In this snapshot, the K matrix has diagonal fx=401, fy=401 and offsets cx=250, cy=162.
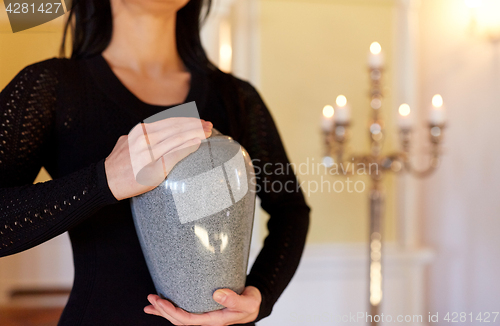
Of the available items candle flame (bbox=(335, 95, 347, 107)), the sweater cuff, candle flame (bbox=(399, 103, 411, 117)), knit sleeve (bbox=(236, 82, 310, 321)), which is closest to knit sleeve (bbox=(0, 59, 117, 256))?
the sweater cuff

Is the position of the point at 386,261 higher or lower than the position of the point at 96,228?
lower

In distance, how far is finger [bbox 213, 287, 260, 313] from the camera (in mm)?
400

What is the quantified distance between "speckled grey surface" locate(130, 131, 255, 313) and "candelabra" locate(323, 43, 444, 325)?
0.73 meters

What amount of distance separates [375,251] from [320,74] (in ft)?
2.23

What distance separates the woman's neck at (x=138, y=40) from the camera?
60 cm

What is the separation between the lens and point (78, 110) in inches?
20.1

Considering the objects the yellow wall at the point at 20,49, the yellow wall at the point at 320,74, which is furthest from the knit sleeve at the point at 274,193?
the yellow wall at the point at 320,74

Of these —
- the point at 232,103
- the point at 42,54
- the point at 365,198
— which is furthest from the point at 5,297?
the point at 232,103

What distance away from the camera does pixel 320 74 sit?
1515mm

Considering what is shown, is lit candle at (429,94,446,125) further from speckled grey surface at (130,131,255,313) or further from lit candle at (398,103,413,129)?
speckled grey surface at (130,131,255,313)

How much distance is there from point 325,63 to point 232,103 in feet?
3.25

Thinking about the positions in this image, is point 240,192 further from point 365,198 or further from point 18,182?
point 365,198

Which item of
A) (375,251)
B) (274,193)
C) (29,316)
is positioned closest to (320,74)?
(375,251)

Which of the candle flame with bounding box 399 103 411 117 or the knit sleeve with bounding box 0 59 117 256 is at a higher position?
the knit sleeve with bounding box 0 59 117 256
